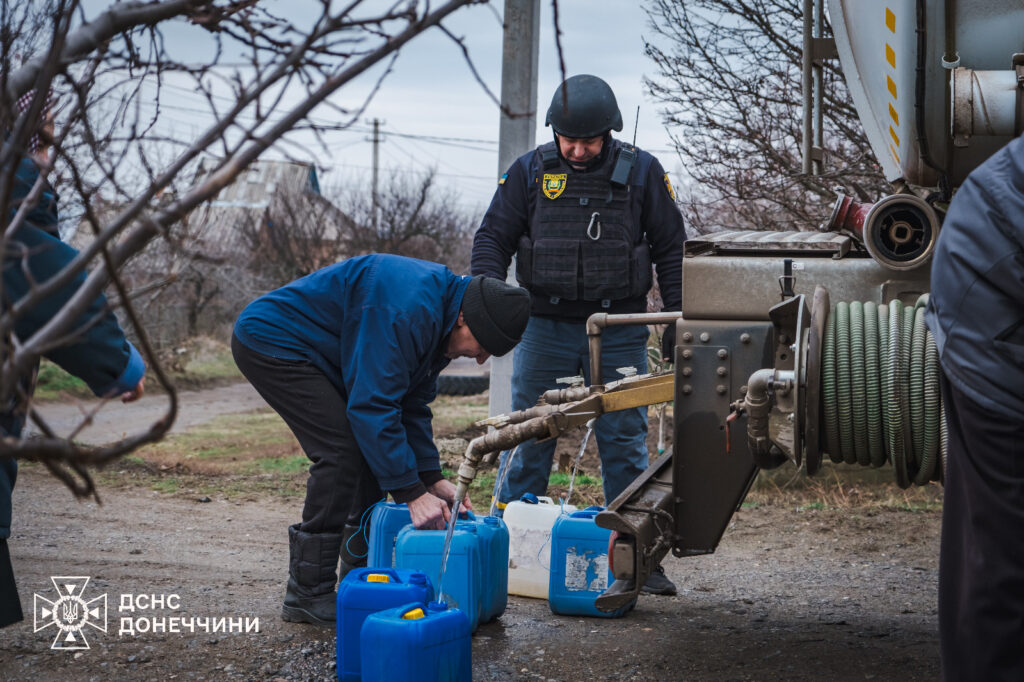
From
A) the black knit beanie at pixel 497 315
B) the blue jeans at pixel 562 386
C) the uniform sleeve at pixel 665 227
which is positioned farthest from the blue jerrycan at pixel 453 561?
the uniform sleeve at pixel 665 227

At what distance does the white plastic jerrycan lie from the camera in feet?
15.7

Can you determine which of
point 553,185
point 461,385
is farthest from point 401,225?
point 553,185

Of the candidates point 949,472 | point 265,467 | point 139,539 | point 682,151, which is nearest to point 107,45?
point 949,472

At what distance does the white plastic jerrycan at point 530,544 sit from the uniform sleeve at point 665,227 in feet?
3.95

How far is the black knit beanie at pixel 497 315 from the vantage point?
13.9ft

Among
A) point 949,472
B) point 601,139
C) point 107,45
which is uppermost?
point 601,139

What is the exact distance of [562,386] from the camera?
→ 17.6ft

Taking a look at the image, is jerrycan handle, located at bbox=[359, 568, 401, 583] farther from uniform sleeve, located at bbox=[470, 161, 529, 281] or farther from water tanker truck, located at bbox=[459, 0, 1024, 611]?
uniform sleeve, located at bbox=[470, 161, 529, 281]

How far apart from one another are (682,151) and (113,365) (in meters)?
5.36

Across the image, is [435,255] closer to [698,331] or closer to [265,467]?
[265,467]

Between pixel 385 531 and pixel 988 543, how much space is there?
2.65 m

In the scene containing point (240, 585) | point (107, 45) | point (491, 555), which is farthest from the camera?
point (240, 585)

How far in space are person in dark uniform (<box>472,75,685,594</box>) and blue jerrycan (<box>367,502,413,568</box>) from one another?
924mm

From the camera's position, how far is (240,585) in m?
5.02
